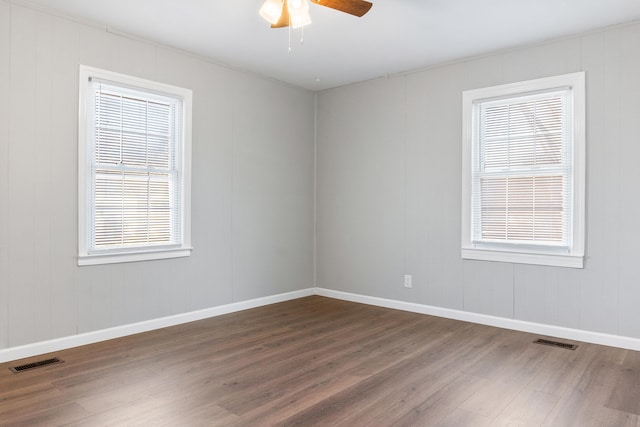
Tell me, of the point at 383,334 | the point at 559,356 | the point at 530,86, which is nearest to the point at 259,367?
the point at 383,334

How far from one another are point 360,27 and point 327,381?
2852mm

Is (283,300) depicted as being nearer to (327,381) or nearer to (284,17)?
(327,381)

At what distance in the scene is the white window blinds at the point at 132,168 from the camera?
372cm

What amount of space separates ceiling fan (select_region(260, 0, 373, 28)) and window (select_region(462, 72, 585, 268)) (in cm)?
207

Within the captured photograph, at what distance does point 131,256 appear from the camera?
3920mm

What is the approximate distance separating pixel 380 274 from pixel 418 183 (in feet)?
3.85

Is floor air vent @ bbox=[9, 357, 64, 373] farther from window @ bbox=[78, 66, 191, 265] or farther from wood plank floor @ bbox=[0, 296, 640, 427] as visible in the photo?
window @ bbox=[78, 66, 191, 265]

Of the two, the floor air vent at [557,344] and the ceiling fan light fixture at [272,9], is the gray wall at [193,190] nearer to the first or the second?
the ceiling fan light fixture at [272,9]

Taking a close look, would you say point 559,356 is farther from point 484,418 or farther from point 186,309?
point 186,309

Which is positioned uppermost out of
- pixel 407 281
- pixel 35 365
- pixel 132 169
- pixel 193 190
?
pixel 132 169

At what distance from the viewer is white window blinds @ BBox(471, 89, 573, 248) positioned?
392cm

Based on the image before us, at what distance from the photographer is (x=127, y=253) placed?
3881mm

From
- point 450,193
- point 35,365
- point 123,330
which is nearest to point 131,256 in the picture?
point 123,330

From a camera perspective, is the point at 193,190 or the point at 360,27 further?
the point at 193,190
